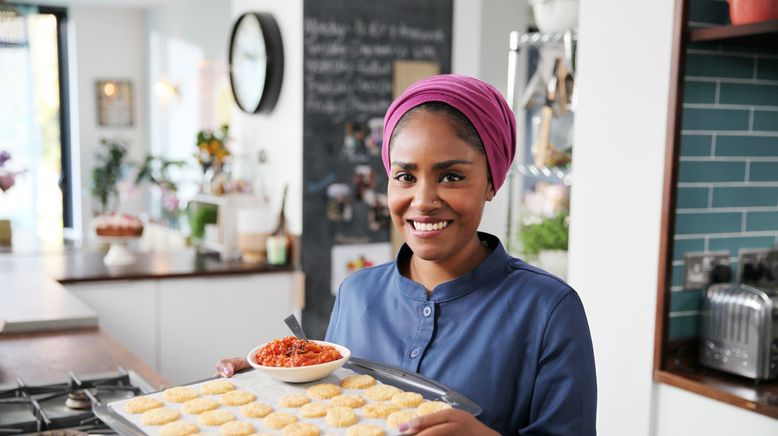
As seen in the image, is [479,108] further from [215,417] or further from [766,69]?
[766,69]

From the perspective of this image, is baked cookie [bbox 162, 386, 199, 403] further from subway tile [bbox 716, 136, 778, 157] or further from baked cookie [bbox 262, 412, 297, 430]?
subway tile [bbox 716, 136, 778, 157]

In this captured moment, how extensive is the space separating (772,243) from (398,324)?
144 cm

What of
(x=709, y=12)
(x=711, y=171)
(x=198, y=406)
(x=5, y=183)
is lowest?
(x=198, y=406)

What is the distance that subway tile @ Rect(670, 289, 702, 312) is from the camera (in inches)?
80.4

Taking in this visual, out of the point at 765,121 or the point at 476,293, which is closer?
the point at 476,293

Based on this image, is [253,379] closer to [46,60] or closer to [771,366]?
[771,366]

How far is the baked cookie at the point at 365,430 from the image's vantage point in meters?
1.02

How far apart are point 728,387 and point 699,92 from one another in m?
0.74

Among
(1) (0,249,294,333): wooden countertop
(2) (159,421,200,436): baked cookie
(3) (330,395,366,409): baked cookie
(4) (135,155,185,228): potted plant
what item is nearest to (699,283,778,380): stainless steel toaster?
(3) (330,395,366,409): baked cookie

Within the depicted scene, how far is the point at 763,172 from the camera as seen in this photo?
2172mm

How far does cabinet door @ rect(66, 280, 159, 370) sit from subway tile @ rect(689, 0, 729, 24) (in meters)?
2.57

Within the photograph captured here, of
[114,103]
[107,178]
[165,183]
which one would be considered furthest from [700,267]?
[114,103]

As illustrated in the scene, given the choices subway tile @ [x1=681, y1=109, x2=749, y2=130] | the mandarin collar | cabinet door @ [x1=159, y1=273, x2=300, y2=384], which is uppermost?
subway tile @ [x1=681, y1=109, x2=749, y2=130]

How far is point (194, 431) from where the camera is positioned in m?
1.06
